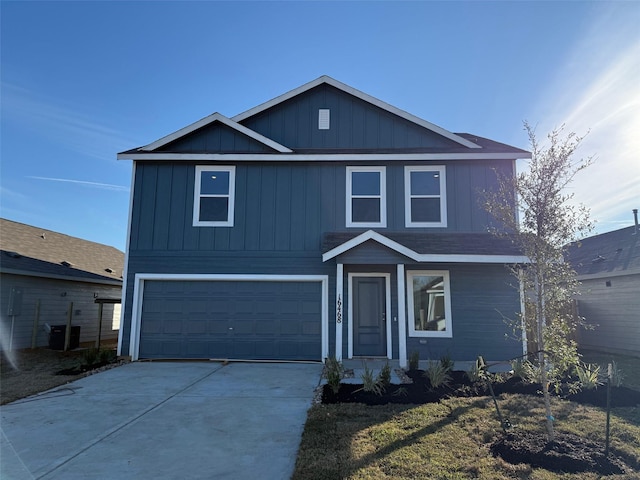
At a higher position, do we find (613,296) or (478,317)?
(613,296)

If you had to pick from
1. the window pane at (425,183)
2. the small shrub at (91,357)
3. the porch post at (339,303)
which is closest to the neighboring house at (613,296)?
the window pane at (425,183)

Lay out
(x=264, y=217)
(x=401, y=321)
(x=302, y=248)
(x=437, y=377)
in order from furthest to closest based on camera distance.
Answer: (x=264, y=217) < (x=302, y=248) < (x=401, y=321) < (x=437, y=377)

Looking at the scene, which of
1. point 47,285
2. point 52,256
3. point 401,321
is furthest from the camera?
point 52,256

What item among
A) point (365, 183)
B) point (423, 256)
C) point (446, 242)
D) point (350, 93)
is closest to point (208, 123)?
point (350, 93)

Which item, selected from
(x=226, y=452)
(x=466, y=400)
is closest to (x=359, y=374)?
(x=466, y=400)

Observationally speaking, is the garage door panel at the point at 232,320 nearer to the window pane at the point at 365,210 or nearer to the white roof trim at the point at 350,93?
the window pane at the point at 365,210

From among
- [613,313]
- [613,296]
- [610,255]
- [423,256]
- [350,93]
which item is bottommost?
[613,313]

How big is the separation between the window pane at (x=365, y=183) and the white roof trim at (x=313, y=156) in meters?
0.41

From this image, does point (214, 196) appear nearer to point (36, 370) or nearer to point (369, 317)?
point (369, 317)

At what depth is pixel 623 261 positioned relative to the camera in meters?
11.8

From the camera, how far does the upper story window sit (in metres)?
10.3

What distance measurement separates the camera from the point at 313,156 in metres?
10.4

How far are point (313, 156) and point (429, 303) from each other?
16.2 ft

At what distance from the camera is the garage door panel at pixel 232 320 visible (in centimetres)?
995
